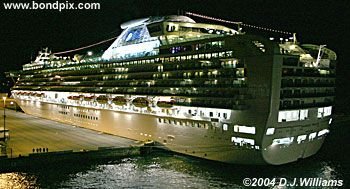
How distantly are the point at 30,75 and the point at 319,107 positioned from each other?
50227mm

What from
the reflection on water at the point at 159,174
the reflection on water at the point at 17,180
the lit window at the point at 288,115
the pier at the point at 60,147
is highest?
the lit window at the point at 288,115

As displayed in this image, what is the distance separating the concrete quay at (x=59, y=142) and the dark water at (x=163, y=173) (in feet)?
5.43

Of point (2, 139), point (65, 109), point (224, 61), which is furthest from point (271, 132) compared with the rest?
point (65, 109)

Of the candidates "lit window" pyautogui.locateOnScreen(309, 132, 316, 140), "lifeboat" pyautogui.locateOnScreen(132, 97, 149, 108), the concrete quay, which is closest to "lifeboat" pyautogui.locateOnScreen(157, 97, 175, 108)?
"lifeboat" pyautogui.locateOnScreen(132, 97, 149, 108)

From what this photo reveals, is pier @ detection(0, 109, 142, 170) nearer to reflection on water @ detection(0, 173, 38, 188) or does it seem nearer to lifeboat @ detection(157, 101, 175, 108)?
reflection on water @ detection(0, 173, 38, 188)

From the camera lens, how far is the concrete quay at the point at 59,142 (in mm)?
29453

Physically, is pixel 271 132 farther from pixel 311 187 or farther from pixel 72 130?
pixel 72 130

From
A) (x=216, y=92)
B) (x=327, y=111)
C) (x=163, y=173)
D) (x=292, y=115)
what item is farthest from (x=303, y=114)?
(x=163, y=173)

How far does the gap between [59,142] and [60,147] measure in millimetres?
2666

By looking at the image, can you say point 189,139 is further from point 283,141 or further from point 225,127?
point 283,141

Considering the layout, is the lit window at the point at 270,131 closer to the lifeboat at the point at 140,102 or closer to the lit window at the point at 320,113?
the lit window at the point at 320,113

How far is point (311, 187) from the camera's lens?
74.3ft

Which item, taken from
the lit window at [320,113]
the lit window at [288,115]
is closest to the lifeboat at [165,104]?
the lit window at [288,115]

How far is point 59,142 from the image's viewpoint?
112ft
